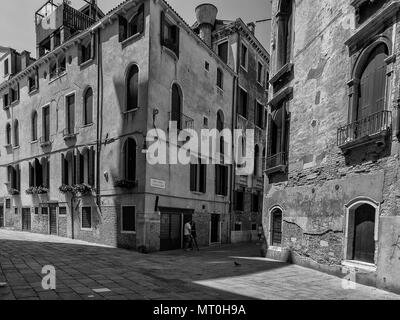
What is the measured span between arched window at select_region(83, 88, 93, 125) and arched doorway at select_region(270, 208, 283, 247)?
10.1 metres

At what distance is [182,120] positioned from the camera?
15.5 meters

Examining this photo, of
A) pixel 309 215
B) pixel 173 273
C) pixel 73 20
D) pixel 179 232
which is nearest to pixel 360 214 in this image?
pixel 309 215

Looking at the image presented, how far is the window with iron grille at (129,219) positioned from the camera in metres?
13.1

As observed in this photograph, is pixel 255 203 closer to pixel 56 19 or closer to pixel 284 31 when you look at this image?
pixel 284 31

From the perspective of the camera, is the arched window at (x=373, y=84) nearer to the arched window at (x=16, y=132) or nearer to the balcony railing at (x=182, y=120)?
the balcony railing at (x=182, y=120)

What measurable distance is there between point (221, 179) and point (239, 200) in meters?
2.66

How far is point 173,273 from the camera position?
8469mm

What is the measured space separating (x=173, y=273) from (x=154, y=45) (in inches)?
378

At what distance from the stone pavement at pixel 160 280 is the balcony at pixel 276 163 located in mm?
3365

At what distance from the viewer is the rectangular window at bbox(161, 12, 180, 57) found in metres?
13.9

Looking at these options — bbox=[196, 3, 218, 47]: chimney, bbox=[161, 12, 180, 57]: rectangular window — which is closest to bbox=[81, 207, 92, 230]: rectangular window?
bbox=[161, 12, 180, 57]: rectangular window

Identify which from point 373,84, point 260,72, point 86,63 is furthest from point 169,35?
point 260,72

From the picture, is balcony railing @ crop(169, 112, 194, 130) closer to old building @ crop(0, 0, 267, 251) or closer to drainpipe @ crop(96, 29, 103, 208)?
old building @ crop(0, 0, 267, 251)

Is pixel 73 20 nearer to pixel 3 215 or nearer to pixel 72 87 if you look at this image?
pixel 72 87
